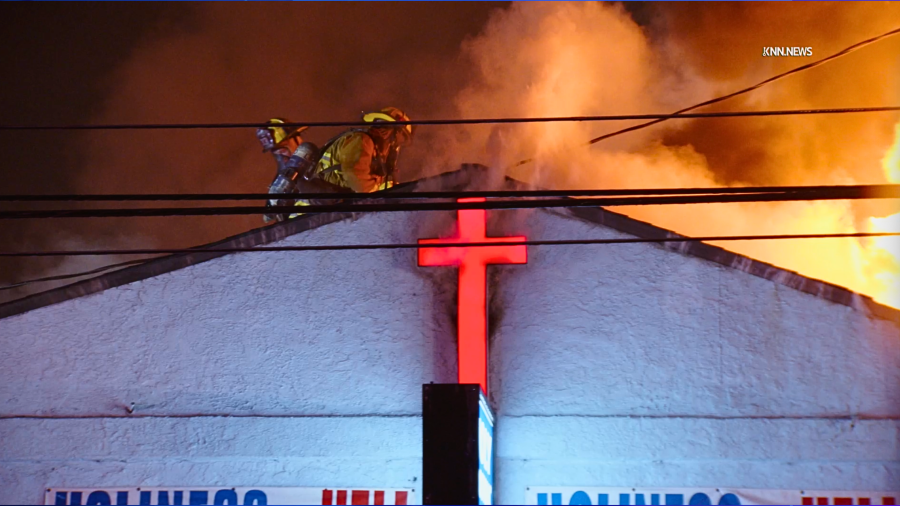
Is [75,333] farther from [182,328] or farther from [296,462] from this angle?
[296,462]

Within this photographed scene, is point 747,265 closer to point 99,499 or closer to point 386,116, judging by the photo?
point 386,116

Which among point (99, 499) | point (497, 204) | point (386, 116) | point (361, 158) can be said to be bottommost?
point (99, 499)

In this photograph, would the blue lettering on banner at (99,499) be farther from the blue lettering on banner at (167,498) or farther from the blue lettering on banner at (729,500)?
the blue lettering on banner at (729,500)

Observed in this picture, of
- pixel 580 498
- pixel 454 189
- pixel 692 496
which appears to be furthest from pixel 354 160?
pixel 692 496

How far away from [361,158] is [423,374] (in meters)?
5.01

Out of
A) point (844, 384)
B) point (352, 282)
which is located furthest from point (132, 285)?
point (844, 384)

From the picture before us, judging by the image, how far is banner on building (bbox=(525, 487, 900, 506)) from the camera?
8297 mm

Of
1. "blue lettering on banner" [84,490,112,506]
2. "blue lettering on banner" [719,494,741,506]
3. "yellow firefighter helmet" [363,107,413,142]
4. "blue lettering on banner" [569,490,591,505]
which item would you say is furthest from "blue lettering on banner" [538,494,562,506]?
"yellow firefighter helmet" [363,107,413,142]

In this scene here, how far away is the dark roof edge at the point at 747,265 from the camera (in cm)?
861

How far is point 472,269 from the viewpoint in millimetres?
9023

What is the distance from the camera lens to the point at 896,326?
28.1 feet

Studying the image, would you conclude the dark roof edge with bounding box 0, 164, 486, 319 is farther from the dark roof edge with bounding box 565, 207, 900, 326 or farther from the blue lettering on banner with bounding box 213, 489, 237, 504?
the dark roof edge with bounding box 565, 207, 900, 326

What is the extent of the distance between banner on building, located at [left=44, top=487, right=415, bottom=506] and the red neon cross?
4.41ft

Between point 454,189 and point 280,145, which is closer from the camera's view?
point 454,189
